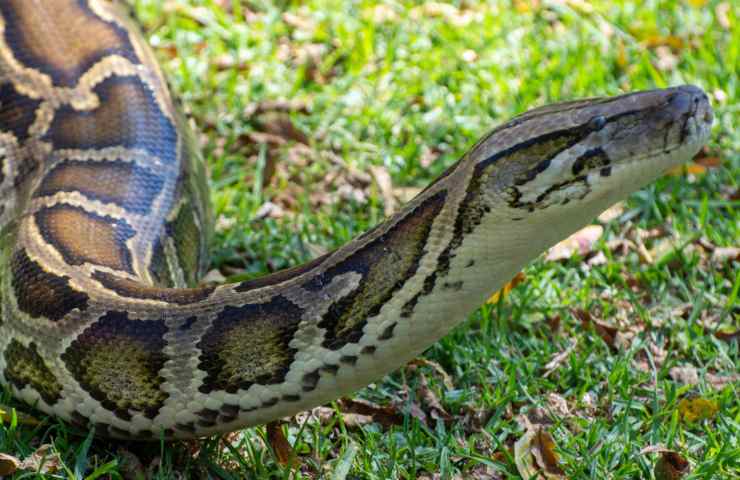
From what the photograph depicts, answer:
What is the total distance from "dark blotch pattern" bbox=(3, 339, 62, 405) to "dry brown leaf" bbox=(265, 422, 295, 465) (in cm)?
92

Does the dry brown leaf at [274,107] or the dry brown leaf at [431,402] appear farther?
the dry brown leaf at [274,107]

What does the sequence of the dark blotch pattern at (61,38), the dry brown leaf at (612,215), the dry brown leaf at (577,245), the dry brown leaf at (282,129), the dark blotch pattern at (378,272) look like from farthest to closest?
1. the dry brown leaf at (282,129)
2. the dry brown leaf at (612,215)
3. the dry brown leaf at (577,245)
4. the dark blotch pattern at (61,38)
5. the dark blotch pattern at (378,272)

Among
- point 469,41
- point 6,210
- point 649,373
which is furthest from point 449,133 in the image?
point 6,210

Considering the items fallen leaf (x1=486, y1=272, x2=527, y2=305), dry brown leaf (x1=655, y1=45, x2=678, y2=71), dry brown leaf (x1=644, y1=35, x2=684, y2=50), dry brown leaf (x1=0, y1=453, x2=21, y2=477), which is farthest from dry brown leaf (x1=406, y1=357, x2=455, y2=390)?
dry brown leaf (x1=644, y1=35, x2=684, y2=50)

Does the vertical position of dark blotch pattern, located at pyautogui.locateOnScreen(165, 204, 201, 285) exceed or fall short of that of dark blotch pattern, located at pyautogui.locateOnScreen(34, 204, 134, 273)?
it falls short

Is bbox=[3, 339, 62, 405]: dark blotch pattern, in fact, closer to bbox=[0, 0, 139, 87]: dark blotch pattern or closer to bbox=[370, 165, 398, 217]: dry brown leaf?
bbox=[0, 0, 139, 87]: dark blotch pattern

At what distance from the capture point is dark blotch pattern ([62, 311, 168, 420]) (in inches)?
167

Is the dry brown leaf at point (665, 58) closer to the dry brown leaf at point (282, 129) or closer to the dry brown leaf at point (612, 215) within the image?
the dry brown leaf at point (612, 215)

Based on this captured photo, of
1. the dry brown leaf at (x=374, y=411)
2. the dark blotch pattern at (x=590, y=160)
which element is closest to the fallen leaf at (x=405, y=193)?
the dry brown leaf at (x=374, y=411)

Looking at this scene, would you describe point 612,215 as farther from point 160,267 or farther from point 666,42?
point 160,267

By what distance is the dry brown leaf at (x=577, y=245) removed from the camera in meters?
5.91

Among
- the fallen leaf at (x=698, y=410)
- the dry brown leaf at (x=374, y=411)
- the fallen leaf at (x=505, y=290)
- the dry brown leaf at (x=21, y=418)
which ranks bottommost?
the dry brown leaf at (x=374, y=411)

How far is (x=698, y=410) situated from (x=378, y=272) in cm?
170

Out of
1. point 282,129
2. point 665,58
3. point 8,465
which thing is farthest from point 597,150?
point 665,58
